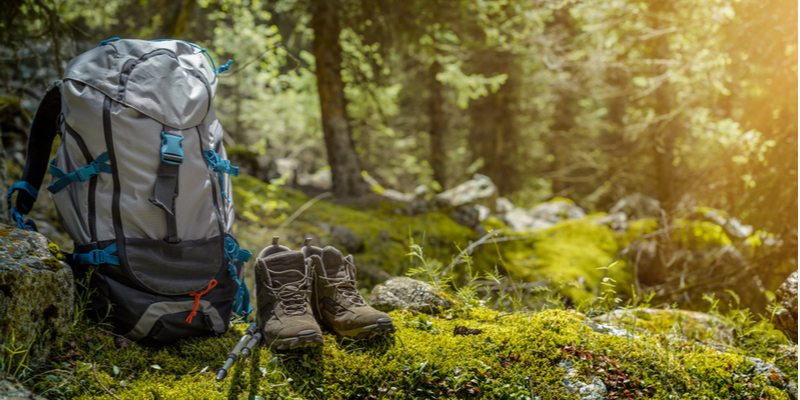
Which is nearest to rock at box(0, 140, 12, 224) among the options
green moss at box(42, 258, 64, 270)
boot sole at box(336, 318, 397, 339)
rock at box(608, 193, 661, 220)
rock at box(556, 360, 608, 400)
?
green moss at box(42, 258, 64, 270)

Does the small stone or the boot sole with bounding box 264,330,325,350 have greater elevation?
the boot sole with bounding box 264,330,325,350

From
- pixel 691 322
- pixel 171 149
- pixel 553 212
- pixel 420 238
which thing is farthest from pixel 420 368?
pixel 553 212

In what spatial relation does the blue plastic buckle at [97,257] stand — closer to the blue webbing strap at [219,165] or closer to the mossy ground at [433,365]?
the mossy ground at [433,365]

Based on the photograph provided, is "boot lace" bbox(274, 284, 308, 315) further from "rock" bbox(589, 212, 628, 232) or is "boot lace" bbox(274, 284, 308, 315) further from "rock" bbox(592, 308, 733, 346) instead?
"rock" bbox(589, 212, 628, 232)

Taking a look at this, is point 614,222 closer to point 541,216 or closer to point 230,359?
point 541,216

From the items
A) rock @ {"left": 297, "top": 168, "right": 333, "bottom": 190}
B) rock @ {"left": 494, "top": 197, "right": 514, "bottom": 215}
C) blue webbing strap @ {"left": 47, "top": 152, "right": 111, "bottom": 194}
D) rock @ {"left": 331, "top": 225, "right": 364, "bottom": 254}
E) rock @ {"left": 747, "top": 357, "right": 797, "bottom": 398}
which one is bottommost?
rock @ {"left": 494, "top": 197, "right": 514, "bottom": 215}

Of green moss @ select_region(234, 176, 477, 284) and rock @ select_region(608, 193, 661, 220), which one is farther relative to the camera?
rock @ select_region(608, 193, 661, 220)

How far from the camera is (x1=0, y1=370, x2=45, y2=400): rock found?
165 cm

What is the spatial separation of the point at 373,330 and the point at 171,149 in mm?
1418

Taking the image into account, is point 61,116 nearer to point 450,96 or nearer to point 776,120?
point 776,120

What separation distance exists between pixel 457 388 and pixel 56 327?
6.13 feet

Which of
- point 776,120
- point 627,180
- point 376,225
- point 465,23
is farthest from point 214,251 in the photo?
point 627,180

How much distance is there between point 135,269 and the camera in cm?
236

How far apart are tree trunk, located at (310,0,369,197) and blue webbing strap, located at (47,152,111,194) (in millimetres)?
6049
